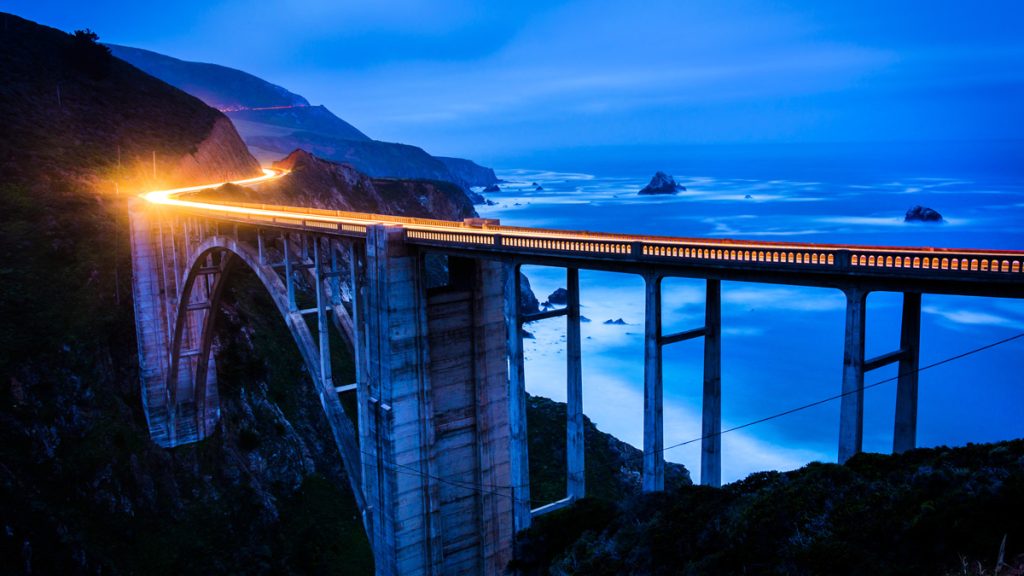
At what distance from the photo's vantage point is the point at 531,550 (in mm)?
23078

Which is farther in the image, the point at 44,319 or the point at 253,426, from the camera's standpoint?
the point at 253,426

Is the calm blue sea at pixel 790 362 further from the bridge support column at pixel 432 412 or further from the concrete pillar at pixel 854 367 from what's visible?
the concrete pillar at pixel 854 367

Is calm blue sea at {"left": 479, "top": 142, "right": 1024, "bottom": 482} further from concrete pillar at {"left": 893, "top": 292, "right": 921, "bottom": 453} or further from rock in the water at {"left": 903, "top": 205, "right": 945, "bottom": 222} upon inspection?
concrete pillar at {"left": 893, "top": 292, "right": 921, "bottom": 453}

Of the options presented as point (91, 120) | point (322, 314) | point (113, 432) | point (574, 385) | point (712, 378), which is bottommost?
point (113, 432)

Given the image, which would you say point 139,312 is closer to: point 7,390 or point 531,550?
point 7,390

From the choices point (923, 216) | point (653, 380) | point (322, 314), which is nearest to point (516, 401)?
point (653, 380)

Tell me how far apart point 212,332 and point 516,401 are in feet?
81.1

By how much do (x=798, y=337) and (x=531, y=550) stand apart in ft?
216

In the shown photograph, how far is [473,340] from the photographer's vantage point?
27453 mm

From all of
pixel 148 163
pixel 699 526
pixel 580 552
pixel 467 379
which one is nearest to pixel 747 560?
pixel 699 526

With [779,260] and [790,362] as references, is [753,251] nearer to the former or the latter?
[779,260]

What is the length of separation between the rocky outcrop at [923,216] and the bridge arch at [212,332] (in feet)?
387

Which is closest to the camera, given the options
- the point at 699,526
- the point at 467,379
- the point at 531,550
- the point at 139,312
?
the point at 699,526

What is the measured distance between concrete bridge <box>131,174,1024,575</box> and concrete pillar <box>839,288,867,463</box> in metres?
0.03
